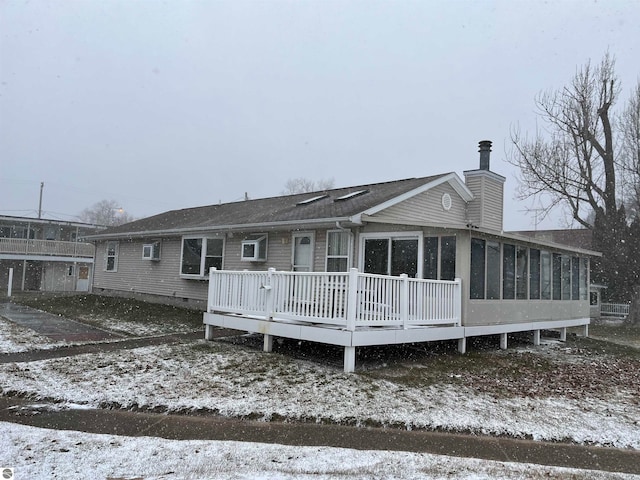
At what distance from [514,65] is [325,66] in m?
8.16

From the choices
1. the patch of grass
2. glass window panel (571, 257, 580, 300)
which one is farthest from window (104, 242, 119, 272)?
glass window panel (571, 257, 580, 300)

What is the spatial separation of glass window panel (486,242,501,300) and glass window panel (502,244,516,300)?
267mm

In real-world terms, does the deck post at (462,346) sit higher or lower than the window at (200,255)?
lower

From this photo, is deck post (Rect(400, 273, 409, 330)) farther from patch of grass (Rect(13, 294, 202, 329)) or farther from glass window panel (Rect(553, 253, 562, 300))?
glass window panel (Rect(553, 253, 562, 300))

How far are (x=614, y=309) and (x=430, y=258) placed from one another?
88.6 ft

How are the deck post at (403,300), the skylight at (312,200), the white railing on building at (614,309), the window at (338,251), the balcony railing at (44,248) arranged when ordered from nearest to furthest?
the deck post at (403,300) < the window at (338,251) < the skylight at (312,200) < the balcony railing at (44,248) < the white railing on building at (614,309)

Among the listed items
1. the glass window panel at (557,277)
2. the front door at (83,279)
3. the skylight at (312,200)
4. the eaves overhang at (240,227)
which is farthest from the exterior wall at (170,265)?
the front door at (83,279)

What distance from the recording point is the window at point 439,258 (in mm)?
8945

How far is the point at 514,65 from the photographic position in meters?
16.7

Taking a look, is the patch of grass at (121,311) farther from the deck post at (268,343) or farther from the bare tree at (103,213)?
the bare tree at (103,213)

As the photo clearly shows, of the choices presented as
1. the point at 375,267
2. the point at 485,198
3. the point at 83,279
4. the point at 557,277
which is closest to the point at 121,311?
the point at 375,267

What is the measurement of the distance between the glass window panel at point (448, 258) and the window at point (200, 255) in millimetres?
7175

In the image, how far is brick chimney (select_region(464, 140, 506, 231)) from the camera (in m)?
12.7

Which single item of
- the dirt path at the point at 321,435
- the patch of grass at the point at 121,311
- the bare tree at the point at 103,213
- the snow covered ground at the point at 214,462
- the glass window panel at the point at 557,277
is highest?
the bare tree at the point at 103,213
